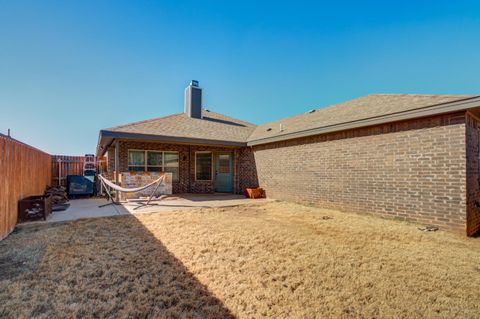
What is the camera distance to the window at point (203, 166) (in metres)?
11.0

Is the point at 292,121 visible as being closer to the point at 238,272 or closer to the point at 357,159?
the point at 357,159

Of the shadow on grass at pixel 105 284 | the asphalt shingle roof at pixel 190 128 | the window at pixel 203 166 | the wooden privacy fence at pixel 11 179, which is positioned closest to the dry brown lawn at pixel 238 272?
the shadow on grass at pixel 105 284

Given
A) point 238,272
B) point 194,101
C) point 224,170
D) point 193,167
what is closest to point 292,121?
point 224,170

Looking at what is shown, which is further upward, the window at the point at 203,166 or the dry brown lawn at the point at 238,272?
the window at the point at 203,166

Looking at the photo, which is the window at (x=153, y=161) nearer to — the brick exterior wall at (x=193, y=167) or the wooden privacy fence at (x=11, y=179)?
the brick exterior wall at (x=193, y=167)

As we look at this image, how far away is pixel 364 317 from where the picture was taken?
195 cm

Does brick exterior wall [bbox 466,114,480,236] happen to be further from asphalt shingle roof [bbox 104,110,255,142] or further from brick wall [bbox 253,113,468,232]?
asphalt shingle roof [bbox 104,110,255,142]

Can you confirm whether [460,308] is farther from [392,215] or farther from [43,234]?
[43,234]

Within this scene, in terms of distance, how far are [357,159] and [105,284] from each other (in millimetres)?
6180

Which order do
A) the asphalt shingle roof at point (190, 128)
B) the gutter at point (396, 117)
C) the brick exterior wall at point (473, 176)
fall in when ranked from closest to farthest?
the gutter at point (396, 117)
the brick exterior wall at point (473, 176)
the asphalt shingle roof at point (190, 128)

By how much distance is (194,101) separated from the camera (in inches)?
511

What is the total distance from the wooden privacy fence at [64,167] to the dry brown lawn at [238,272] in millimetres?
8666

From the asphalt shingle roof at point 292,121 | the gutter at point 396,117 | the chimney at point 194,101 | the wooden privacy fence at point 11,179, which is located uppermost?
the chimney at point 194,101

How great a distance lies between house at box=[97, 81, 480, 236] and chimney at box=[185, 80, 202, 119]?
1.90 meters
